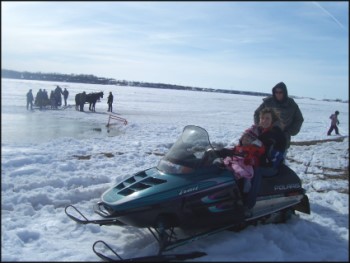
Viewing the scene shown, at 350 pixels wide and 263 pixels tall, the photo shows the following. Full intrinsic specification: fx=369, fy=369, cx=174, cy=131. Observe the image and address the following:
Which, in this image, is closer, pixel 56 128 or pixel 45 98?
pixel 56 128

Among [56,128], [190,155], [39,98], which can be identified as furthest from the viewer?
[39,98]


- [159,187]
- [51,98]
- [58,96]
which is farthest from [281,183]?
[51,98]

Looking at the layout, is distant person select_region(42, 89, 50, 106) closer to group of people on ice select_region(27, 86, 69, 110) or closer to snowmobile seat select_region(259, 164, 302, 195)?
group of people on ice select_region(27, 86, 69, 110)

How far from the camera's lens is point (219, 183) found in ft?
14.0

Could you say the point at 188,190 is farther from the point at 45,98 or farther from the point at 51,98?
the point at 51,98

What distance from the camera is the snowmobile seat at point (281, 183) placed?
4758 millimetres

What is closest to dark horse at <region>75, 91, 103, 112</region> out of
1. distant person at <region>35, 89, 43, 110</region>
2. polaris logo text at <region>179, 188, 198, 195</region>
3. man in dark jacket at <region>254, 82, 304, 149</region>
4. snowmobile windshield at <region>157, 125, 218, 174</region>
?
distant person at <region>35, 89, 43, 110</region>

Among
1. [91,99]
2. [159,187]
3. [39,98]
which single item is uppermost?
[91,99]

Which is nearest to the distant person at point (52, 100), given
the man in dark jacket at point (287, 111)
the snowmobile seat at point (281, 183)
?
the man in dark jacket at point (287, 111)

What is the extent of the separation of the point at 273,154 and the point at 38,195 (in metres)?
3.68

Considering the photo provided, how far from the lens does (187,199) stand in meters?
4.05

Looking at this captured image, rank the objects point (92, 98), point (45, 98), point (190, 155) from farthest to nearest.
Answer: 1. point (45, 98)
2. point (92, 98)
3. point (190, 155)

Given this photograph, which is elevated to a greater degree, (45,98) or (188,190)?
(45,98)

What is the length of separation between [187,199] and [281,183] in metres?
1.55
